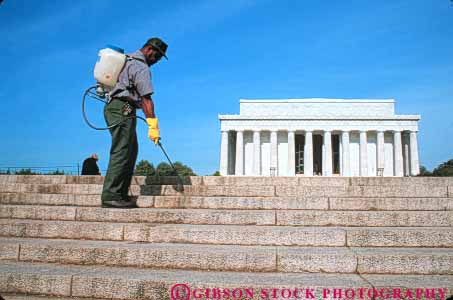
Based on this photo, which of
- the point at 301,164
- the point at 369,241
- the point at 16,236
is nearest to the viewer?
the point at 369,241

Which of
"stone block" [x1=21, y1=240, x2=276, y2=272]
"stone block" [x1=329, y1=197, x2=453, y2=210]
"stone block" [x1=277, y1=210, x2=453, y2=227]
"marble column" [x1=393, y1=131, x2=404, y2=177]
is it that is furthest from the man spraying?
"marble column" [x1=393, y1=131, x2=404, y2=177]

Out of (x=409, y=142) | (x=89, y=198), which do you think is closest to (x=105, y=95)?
(x=89, y=198)

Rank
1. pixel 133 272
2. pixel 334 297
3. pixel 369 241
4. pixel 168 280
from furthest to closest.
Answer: pixel 369 241 < pixel 133 272 < pixel 168 280 < pixel 334 297

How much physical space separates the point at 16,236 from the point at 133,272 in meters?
2.31

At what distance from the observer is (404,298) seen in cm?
292

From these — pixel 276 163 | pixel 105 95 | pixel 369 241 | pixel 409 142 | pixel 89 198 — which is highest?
pixel 409 142

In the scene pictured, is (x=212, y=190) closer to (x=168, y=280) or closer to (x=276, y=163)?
(x=168, y=280)

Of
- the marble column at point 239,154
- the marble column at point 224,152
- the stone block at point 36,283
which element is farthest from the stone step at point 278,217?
the marble column at point 239,154

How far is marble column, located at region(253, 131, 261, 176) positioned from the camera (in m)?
44.7

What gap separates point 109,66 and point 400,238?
4.69 metres

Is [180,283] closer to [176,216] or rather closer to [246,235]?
[246,235]

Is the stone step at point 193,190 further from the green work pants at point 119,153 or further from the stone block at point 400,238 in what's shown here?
the stone block at point 400,238

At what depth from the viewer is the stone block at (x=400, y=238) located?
402cm

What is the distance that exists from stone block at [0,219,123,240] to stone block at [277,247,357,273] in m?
2.12
